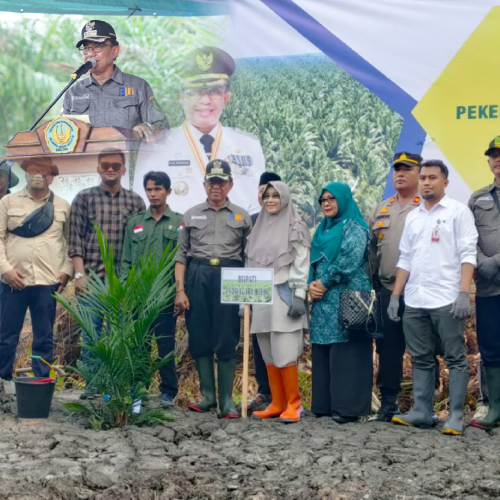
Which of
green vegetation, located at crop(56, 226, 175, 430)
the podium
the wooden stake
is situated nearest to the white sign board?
the wooden stake

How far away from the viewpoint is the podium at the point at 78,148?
646 centimetres

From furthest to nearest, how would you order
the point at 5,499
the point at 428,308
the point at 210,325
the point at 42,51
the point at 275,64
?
the point at 42,51 → the point at 275,64 → the point at 210,325 → the point at 428,308 → the point at 5,499

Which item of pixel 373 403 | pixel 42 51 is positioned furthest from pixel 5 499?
pixel 42 51

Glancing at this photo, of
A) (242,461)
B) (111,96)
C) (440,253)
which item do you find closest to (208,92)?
(111,96)

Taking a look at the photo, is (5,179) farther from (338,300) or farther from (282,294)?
(338,300)

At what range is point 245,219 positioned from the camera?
18.5 ft

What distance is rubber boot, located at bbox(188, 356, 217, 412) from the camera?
18.4ft

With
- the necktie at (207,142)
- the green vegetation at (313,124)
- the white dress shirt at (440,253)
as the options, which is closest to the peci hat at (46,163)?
the necktie at (207,142)

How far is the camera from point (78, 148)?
6496 mm

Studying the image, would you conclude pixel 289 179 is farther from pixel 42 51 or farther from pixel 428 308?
pixel 42 51

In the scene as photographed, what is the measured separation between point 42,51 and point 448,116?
334cm

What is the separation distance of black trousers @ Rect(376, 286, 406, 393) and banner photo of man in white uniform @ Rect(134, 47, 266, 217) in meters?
1.46

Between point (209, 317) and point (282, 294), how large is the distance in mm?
534

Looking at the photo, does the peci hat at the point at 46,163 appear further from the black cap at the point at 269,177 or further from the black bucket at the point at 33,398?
the black bucket at the point at 33,398
